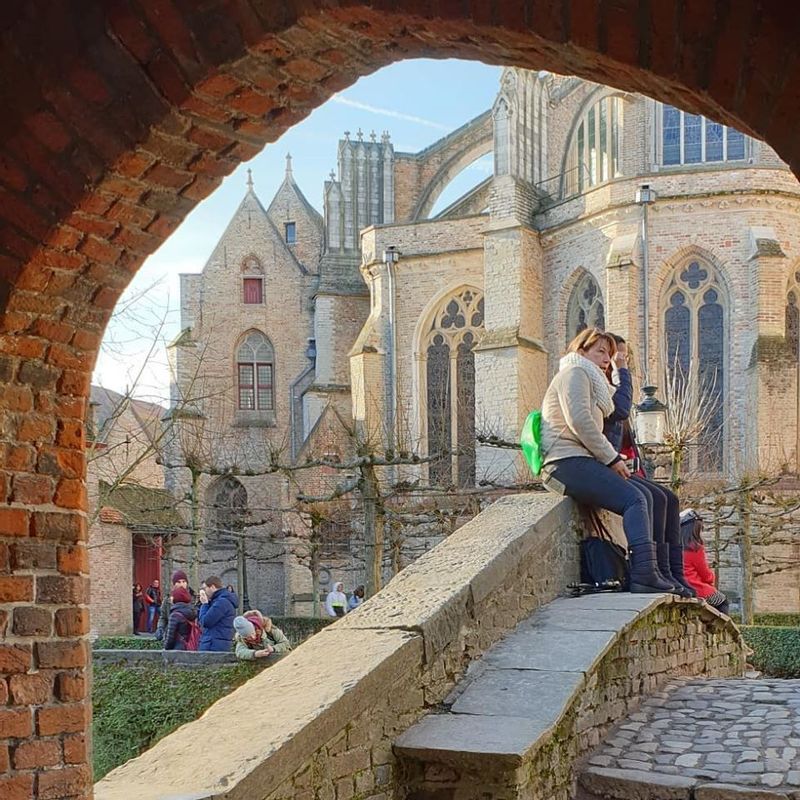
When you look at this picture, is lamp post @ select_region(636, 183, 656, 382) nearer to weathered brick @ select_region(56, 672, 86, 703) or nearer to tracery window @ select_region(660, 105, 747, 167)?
tracery window @ select_region(660, 105, 747, 167)

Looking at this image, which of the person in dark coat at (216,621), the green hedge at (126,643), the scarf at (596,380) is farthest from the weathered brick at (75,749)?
the green hedge at (126,643)

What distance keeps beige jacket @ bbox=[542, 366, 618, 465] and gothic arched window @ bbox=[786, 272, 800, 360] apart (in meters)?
20.4

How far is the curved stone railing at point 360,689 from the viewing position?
440 cm

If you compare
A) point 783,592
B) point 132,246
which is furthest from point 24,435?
point 783,592

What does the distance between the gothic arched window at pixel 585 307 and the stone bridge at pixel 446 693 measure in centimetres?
2212

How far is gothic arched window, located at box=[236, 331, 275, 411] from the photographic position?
39375 millimetres

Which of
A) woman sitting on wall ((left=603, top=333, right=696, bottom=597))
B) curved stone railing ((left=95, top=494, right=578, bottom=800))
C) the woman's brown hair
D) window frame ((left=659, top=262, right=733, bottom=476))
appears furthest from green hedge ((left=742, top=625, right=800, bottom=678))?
window frame ((left=659, top=262, right=733, bottom=476))

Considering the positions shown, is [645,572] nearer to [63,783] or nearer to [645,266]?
[63,783]

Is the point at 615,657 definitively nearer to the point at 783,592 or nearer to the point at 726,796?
the point at 726,796

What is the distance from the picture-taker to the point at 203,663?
12.5 m

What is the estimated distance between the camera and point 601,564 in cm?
777

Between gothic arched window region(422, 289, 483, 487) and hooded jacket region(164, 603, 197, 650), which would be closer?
hooded jacket region(164, 603, 197, 650)

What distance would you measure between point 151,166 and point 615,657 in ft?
13.0

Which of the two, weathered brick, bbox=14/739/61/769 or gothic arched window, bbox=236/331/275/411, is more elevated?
gothic arched window, bbox=236/331/275/411
